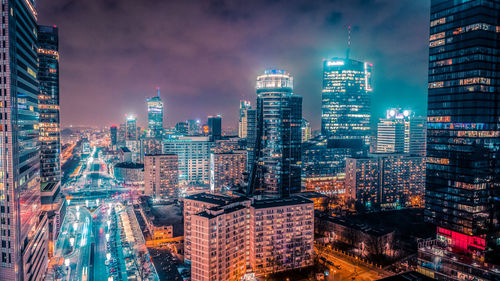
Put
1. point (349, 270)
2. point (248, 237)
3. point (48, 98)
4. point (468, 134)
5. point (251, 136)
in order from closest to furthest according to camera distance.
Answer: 1. point (468, 134)
2. point (248, 237)
3. point (349, 270)
4. point (48, 98)
5. point (251, 136)

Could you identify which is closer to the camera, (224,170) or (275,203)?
(275,203)

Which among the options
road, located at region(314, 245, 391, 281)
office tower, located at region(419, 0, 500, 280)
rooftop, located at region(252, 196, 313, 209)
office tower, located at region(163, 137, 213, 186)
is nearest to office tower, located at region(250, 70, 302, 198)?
road, located at region(314, 245, 391, 281)

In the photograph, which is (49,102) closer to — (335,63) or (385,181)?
(385,181)

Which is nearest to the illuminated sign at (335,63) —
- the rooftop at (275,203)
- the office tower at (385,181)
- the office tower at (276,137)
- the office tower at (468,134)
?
the office tower at (385,181)

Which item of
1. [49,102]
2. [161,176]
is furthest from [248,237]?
[161,176]

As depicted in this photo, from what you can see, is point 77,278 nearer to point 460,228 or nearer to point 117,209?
point 117,209

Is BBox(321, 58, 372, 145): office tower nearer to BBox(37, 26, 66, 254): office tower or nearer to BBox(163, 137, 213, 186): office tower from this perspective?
BBox(163, 137, 213, 186): office tower
